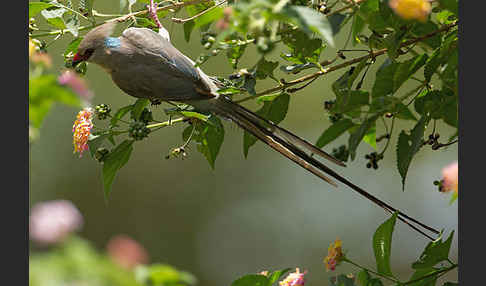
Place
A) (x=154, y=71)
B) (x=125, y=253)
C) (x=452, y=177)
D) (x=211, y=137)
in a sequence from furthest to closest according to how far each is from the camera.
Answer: (x=154, y=71)
(x=211, y=137)
(x=452, y=177)
(x=125, y=253)

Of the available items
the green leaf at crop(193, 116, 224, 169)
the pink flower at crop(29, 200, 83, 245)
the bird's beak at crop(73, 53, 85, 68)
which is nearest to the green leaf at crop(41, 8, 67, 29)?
the bird's beak at crop(73, 53, 85, 68)

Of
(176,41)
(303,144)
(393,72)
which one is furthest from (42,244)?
(176,41)

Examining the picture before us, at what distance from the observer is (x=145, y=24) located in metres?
1.82

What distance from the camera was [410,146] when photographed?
1280mm

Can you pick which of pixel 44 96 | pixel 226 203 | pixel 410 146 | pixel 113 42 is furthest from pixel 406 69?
pixel 226 203

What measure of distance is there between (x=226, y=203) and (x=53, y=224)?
4730 millimetres

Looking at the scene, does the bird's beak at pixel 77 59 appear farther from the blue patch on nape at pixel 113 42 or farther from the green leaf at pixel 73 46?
the blue patch on nape at pixel 113 42

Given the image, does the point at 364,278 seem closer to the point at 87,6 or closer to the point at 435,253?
the point at 435,253

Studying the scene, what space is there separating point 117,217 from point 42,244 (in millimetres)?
4519

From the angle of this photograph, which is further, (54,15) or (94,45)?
(94,45)

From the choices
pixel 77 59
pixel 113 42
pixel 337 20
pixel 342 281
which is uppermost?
pixel 113 42

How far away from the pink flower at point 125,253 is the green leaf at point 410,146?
2.52 feet

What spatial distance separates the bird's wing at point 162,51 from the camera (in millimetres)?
1949

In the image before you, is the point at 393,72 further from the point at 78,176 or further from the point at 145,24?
the point at 78,176
